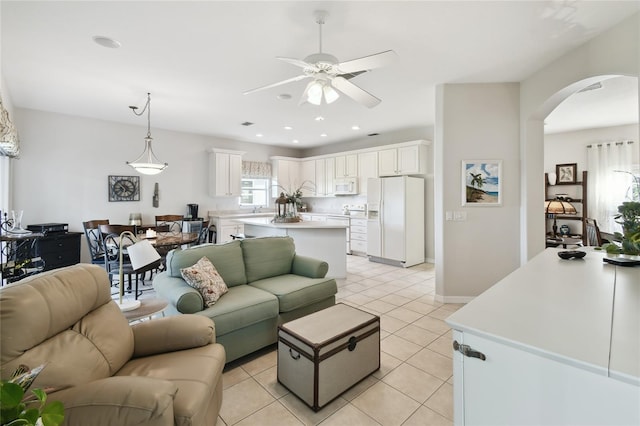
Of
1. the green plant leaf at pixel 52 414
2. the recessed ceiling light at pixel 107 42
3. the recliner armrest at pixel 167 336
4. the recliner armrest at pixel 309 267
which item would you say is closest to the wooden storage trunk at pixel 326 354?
the recliner armrest at pixel 167 336

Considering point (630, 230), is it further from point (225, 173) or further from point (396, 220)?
point (225, 173)

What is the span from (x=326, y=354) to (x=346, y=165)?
5.87m

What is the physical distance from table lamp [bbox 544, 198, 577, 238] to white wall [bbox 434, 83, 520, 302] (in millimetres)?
3242

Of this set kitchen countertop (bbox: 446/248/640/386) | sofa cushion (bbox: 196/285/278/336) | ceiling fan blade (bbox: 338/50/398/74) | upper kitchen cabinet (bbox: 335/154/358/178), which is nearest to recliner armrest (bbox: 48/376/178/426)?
sofa cushion (bbox: 196/285/278/336)

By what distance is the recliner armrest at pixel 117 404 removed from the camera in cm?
111

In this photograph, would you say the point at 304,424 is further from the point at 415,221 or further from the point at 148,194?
the point at 148,194

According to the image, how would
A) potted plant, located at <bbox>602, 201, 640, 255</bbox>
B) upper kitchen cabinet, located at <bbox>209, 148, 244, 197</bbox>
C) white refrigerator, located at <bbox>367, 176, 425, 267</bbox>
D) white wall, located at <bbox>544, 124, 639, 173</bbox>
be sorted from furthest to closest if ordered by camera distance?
upper kitchen cabinet, located at <bbox>209, 148, 244, 197</bbox>, white refrigerator, located at <bbox>367, 176, 425, 267</bbox>, white wall, located at <bbox>544, 124, 639, 173</bbox>, potted plant, located at <bbox>602, 201, 640, 255</bbox>

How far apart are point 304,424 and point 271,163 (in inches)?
281

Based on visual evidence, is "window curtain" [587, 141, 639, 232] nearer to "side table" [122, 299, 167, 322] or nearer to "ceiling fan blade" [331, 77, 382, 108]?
"ceiling fan blade" [331, 77, 382, 108]

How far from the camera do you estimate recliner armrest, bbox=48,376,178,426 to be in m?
1.11

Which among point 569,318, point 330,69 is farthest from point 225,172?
point 569,318

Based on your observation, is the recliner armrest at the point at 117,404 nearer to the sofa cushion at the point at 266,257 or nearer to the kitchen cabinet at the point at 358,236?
the sofa cushion at the point at 266,257

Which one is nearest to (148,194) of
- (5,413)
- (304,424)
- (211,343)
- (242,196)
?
(242,196)

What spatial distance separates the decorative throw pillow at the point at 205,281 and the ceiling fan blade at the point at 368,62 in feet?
6.65
